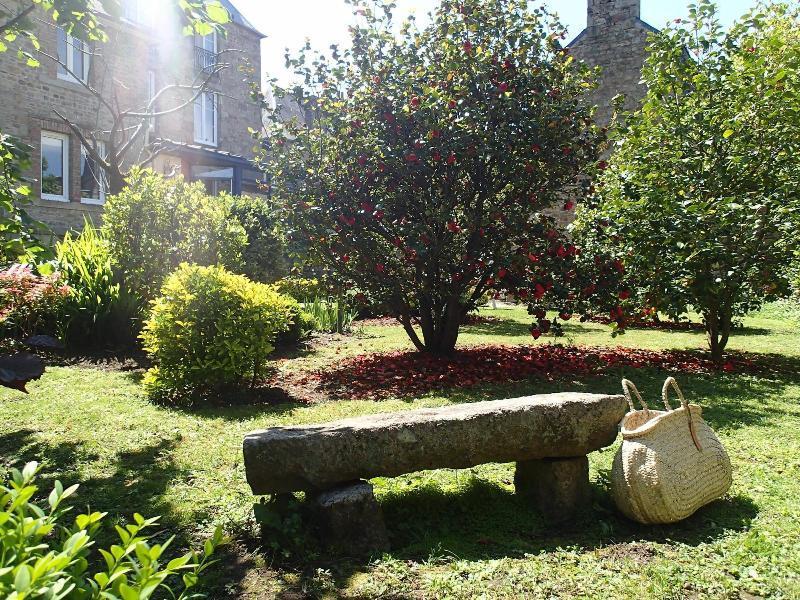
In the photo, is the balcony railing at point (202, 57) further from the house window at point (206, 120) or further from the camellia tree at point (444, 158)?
the camellia tree at point (444, 158)

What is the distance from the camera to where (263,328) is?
6.15 m

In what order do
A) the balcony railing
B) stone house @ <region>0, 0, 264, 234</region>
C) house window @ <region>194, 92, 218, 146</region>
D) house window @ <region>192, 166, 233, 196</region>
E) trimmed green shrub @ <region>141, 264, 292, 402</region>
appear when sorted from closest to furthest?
1. trimmed green shrub @ <region>141, 264, 292, 402</region>
2. stone house @ <region>0, 0, 264, 234</region>
3. house window @ <region>192, 166, 233, 196</region>
4. the balcony railing
5. house window @ <region>194, 92, 218, 146</region>

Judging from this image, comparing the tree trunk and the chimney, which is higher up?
the chimney

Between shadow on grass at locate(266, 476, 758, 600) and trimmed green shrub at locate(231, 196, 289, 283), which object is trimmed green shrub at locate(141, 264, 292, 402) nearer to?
shadow on grass at locate(266, 476, 758, 600)

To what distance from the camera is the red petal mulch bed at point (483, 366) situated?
6.72 meters

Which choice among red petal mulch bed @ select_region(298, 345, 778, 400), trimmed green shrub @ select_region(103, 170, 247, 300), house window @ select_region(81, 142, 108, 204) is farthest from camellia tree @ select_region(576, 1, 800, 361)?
house window @ select_region(81, 142, 108, 204)

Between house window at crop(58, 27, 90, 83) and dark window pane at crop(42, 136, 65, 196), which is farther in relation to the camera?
house window at crop(58, 27, 90, 83)

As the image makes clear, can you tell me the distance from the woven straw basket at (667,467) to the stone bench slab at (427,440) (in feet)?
0.52

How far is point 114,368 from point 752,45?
920 cm

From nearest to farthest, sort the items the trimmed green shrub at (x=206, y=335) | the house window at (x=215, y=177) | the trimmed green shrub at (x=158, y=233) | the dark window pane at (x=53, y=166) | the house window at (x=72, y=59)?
1. the trimmed green shrub at (x=206, y=335)
2. the trimmed green shrub at (x=158, y=233)
3. the dark window pane at (x=53, y=166)
4. the house window at (x=72, y=59)
5. the house window at (x=215, y=177)

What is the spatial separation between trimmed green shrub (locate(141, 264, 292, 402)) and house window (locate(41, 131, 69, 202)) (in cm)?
1313

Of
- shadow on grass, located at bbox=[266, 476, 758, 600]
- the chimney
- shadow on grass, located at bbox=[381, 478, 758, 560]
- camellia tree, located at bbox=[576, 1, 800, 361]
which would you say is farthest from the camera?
the chimney

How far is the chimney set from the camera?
17906mm

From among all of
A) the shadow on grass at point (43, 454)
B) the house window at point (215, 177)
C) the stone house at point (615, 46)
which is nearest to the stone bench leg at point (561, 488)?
the shadow on grass at point (43, 454)
